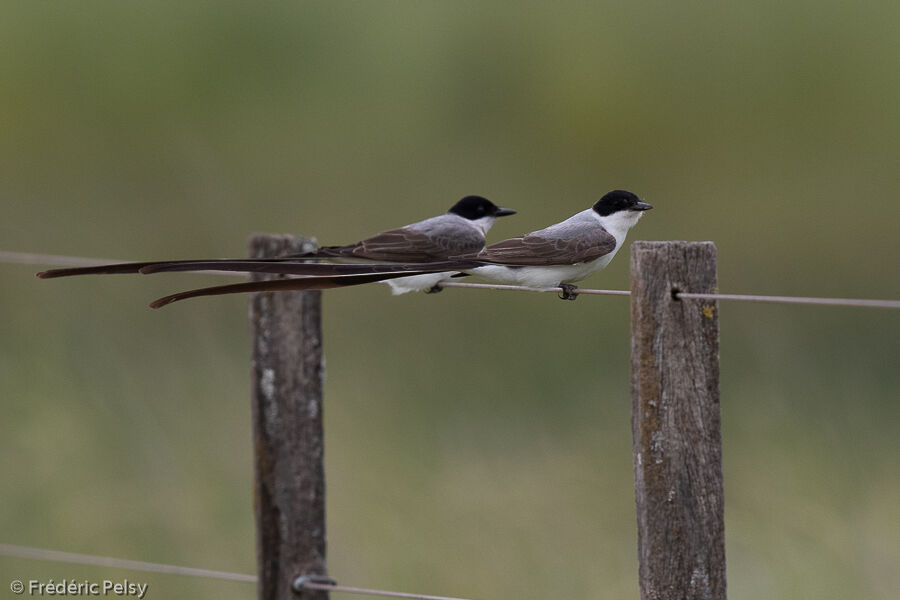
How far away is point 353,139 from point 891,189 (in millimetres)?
3537

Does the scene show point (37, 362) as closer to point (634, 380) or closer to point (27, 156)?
point (27, 156)

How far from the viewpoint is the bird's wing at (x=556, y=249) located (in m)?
3.16

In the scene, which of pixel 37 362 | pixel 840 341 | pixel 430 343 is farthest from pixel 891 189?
pixel 37 362

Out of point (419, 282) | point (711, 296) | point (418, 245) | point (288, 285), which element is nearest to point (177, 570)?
point (419, 282)

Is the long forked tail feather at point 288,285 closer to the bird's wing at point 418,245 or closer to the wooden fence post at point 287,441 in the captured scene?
the wooden fence post at point 287,441

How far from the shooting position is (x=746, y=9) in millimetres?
8383

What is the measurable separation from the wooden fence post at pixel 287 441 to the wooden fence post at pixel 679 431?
1565 millimetres

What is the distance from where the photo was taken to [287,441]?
391 cm

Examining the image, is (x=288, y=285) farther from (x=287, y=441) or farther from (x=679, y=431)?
(x=287, y=441)

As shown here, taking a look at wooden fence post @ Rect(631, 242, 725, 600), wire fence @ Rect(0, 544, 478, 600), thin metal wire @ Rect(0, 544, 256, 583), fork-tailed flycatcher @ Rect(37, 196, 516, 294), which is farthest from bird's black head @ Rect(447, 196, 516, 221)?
wooden fence post @ Rect(631, 242, 725, 600)

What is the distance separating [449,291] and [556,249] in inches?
143

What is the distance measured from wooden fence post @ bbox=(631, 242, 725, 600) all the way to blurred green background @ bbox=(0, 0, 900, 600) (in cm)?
171

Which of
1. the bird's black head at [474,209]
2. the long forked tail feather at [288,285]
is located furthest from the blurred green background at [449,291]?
the long forked tail feather at [288,285]

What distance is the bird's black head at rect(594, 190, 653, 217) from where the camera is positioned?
10.6ft
